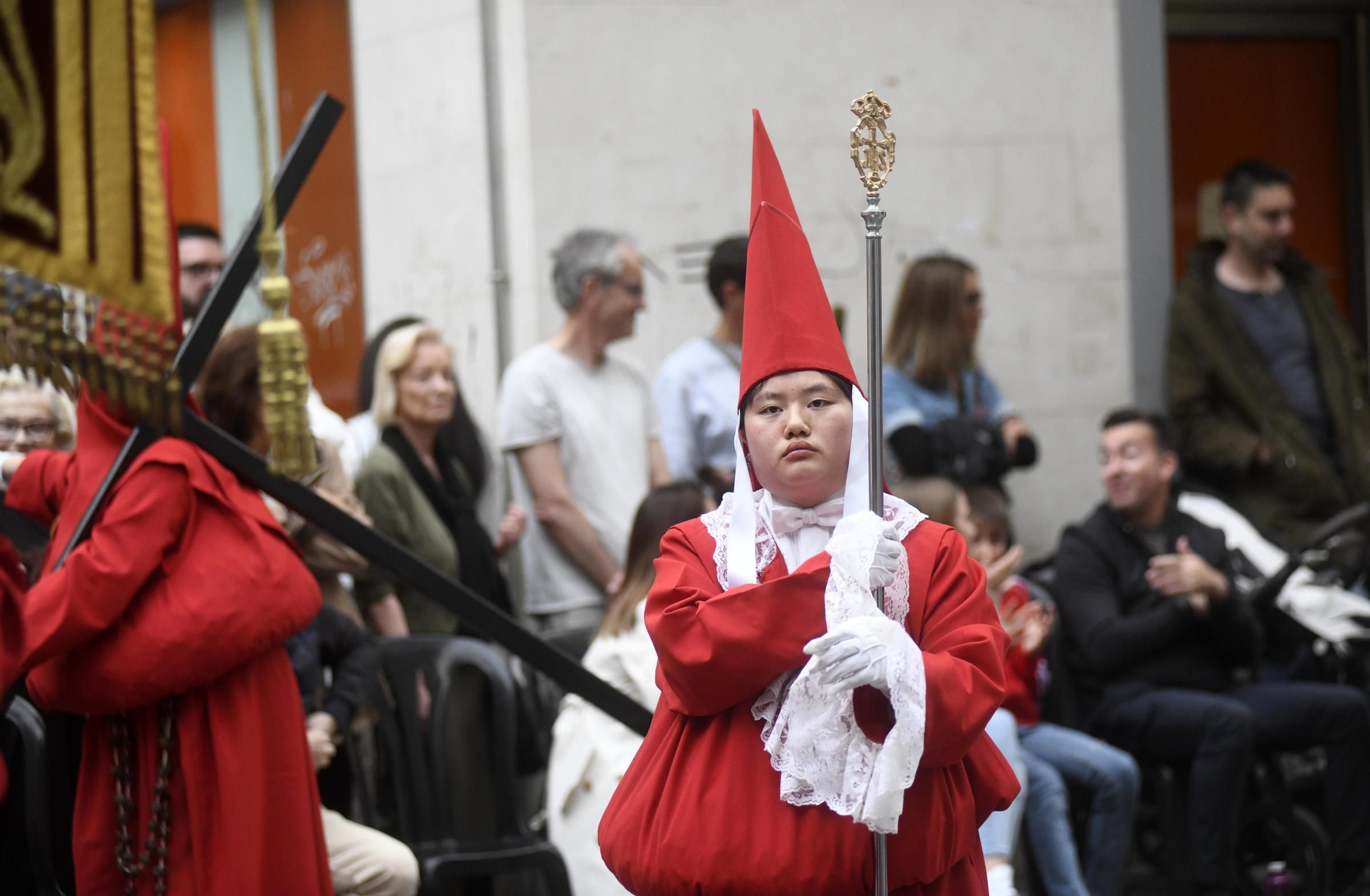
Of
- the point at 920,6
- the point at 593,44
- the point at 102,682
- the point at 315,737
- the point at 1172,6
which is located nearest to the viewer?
the point at 102,682

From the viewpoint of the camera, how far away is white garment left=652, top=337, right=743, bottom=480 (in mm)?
6047

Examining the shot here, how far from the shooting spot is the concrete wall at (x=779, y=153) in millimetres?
6820

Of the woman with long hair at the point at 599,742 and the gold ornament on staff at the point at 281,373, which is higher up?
the gold ornament on staff at the point at 281,373

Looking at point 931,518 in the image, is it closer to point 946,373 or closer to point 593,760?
point 593,760

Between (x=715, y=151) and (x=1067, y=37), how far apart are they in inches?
65.7

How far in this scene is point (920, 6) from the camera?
729 cm

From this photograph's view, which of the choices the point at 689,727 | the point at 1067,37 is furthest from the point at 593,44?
the point at 689,727

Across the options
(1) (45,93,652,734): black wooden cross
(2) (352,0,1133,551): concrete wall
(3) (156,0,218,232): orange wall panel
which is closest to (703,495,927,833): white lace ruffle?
(1) (45,93,652,734): black wooden cross

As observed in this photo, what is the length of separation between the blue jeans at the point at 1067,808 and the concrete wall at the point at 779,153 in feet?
6.68

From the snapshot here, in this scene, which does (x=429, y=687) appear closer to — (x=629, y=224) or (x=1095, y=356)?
(x=629, y=224)

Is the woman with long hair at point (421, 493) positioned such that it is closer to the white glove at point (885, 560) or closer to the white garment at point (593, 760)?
the white garment at point (593, 760)

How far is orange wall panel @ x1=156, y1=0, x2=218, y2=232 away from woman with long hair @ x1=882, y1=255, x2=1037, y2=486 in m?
3.74

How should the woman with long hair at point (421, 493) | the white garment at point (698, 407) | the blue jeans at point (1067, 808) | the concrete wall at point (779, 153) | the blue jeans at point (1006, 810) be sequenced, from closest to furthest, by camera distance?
the blue jeans at point (1006, 810), the blue jeans at point (1067, 808), the woman with long hair at point (421, 493), the white garment at point (698, 407), the concrete wall at point (779, 153)

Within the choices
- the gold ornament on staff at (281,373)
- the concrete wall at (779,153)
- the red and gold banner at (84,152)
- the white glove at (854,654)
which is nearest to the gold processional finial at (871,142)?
the white glove at (854,654)
